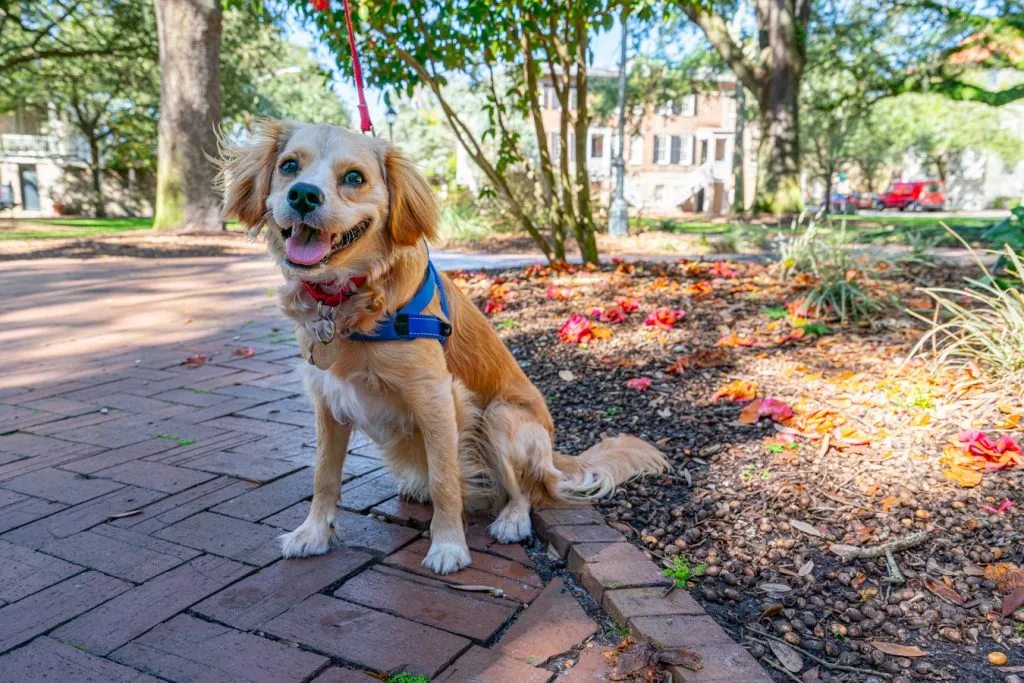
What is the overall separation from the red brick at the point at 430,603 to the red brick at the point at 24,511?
1233 millimetres

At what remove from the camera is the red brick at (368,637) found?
187 centimetres

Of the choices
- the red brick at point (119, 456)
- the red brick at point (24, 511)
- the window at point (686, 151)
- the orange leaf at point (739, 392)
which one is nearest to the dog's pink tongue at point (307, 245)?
the red brick at point (24, 511)

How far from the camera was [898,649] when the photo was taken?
1.90m

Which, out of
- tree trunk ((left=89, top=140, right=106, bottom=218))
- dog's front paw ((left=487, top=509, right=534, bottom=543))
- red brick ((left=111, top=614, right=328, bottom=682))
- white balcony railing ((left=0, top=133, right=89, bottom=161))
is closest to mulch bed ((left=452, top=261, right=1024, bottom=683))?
dog's front paw ((left=487, top=509, right=534, bottom=543))

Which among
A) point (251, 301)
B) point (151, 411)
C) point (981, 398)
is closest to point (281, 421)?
point (151, 411)

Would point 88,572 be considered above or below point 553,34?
below

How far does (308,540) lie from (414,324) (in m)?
0.82

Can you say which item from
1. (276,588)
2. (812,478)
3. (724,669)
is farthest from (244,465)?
(812,478)

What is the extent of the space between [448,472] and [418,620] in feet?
1.81

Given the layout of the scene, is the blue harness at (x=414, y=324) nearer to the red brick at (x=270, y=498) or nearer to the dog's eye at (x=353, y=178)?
the dog's eye at (x=353, y=178)

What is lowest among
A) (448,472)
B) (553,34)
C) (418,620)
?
(418,620)

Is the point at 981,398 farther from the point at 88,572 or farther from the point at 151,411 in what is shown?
the point at 151,411

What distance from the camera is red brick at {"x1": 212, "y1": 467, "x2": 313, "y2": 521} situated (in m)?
2.73

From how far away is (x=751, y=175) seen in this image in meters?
54.2
